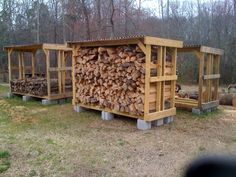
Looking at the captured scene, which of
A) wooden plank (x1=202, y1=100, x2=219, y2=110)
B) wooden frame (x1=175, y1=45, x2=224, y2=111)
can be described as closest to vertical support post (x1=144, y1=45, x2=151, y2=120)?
wooden frame (x1=175, y1=45, x2=224, y2=111)

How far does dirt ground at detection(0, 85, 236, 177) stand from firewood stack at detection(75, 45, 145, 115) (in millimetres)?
497

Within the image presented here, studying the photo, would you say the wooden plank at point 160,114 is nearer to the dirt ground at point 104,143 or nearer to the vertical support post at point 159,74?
the vertical support post at point 159,74

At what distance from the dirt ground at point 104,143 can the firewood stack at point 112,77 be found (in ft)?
1.63

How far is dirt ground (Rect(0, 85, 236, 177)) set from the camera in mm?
3787

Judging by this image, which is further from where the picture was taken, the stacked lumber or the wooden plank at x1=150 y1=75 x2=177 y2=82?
the stacked lumber

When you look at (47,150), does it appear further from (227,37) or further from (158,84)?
(227,37)

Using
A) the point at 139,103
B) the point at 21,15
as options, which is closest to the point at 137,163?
the point at 139,103

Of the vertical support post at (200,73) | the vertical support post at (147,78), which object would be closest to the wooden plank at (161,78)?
the vertical support post at (147,78)

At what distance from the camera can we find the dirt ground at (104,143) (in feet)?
12.4

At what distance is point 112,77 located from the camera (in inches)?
254

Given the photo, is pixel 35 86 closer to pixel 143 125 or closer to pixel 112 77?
pixel 112 77

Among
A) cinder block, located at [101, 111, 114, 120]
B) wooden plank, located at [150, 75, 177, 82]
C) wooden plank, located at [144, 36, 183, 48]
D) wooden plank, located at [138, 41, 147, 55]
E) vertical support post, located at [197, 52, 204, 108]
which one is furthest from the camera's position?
vertical support post, located at [197, 52, 204, 108]

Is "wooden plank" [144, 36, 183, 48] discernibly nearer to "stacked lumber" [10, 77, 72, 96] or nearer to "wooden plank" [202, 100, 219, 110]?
"wooden plank" [202, 100, 219, 110]

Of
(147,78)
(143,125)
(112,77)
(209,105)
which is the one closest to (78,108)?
(112,77)
